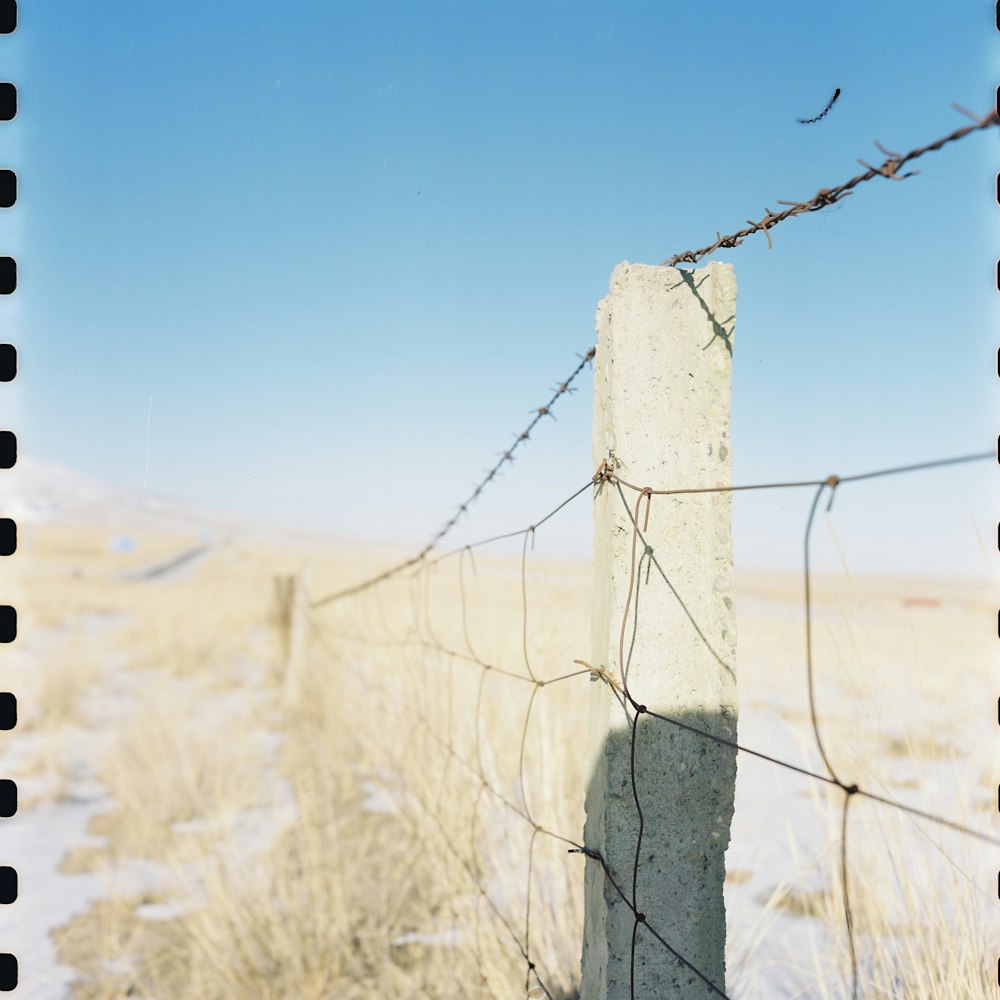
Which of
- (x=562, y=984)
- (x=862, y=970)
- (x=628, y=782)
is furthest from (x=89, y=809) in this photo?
(x=628, y=782)

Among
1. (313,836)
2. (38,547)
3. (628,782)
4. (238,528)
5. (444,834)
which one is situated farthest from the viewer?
(238,528)

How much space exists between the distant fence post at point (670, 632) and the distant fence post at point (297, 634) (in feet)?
16.7

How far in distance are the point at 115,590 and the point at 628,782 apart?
23.1 meters

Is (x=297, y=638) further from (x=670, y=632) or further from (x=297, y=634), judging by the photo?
(x=670, y=632)

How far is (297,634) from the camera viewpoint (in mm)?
6125

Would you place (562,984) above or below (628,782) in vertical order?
below

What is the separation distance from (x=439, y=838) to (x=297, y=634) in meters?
3.55

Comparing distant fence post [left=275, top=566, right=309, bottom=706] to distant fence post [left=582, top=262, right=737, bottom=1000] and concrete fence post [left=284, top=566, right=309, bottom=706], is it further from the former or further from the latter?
distant fence post [left=582, top=262, right=737, bottom=1000]

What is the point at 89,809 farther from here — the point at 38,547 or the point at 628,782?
the point at 38,547

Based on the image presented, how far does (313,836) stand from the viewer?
10.6ft

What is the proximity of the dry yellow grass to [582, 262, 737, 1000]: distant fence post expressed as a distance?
11.0 inches

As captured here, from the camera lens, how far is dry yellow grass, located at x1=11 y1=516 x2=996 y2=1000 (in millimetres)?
1838

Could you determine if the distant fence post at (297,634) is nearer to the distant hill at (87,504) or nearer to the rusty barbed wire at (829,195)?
the rusty barbed wire at (829,195)

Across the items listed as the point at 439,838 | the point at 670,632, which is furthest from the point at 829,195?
the point at 439,838
